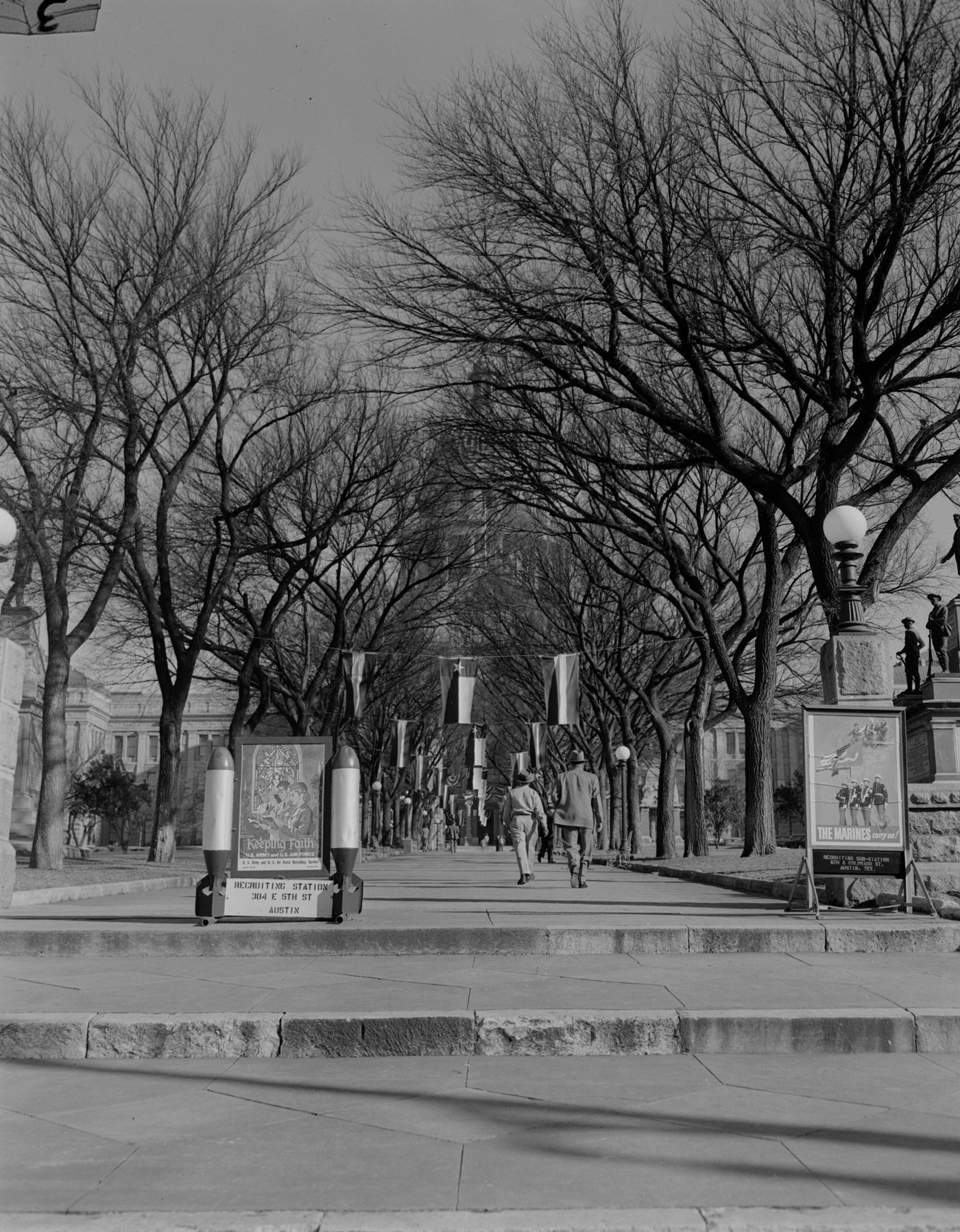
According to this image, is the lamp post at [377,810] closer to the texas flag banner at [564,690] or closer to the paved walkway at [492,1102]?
the texas flag banner at [564,690]

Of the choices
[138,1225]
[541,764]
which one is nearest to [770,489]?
[138,1225]

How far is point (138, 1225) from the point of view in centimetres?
326

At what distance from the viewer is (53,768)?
59.6 feet

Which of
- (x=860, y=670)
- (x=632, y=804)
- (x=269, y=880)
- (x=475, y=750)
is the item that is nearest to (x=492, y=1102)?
(x=269, y=880)

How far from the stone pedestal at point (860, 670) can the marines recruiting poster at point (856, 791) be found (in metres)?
0.62

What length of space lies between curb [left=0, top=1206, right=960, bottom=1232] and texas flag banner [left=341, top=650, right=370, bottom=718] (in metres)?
26.4

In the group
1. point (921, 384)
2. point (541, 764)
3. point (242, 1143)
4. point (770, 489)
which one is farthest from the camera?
point (541, 764)

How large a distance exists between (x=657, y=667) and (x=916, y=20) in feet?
75.6

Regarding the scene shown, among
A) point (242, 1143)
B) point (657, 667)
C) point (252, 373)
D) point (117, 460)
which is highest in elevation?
point (252, 373)

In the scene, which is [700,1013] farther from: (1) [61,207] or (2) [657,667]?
(2) [657,667]

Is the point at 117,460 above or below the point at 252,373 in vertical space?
below

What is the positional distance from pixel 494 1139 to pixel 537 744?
121 feet

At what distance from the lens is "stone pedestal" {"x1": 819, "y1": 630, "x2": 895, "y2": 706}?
10.1 meters

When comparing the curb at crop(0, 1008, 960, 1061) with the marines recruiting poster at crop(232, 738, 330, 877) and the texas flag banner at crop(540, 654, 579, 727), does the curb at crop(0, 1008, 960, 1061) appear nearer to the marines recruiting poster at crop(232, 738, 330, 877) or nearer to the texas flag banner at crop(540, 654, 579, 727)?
the marines recruiting poster at crop(232, 738, 330, 877)
